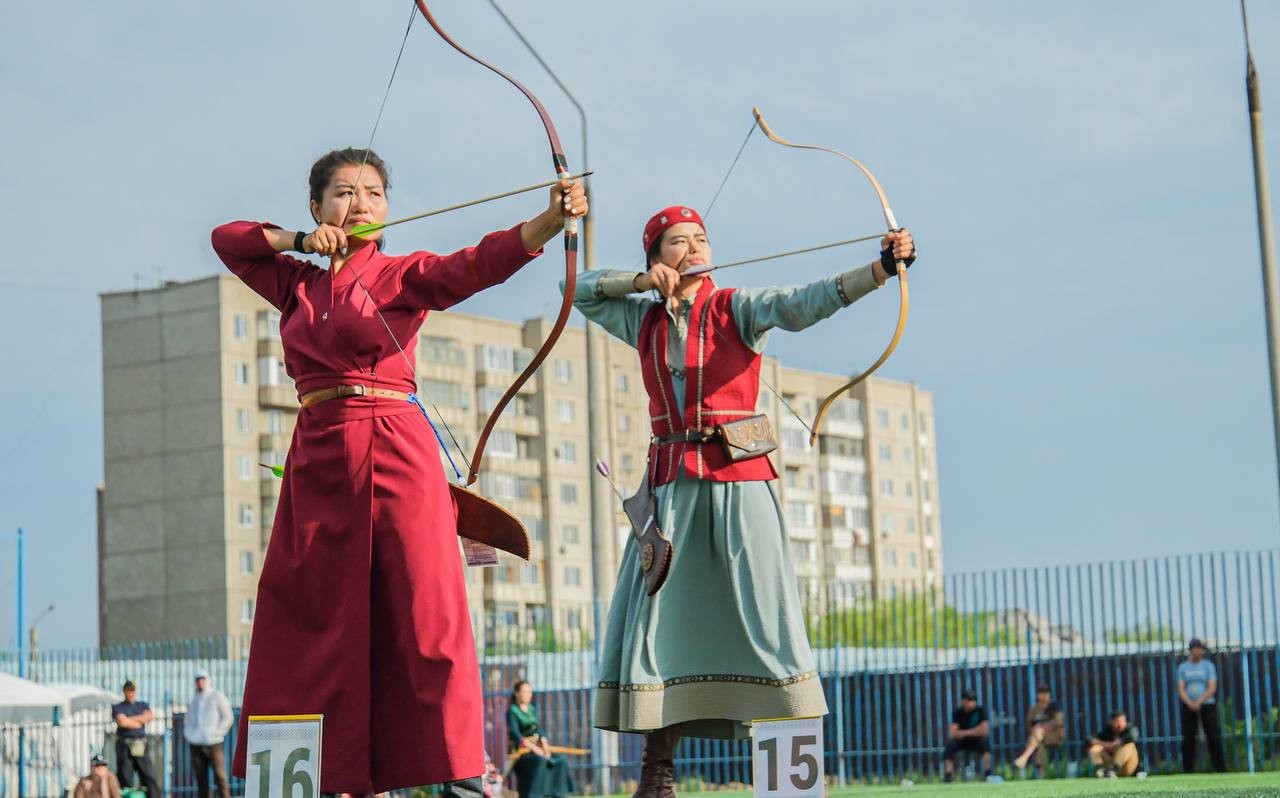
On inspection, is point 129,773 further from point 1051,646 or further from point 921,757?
point 1051,646

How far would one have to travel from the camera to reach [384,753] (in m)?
5.43

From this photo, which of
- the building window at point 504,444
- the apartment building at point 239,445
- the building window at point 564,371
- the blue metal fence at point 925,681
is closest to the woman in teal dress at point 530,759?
the blue metal fence at point 925,681

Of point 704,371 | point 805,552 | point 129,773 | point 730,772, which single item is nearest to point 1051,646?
point 730,772

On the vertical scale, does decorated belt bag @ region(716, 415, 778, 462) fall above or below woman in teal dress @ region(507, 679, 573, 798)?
above

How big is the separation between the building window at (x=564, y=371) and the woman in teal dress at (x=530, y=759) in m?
71.0

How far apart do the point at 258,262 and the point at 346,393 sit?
663 millimetres

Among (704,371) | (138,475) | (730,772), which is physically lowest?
(730,772)

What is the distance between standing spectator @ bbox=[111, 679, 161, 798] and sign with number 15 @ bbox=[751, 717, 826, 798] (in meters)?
15.3

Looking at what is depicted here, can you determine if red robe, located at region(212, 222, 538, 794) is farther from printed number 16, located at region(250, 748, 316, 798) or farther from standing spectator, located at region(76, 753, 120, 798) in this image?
standing spectator, located at region(76, 753, 120, 798)

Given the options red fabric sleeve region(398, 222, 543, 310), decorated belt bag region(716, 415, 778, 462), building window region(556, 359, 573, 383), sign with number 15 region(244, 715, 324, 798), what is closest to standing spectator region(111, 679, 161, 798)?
decorated belt bag region(716, 415, 778, 462)

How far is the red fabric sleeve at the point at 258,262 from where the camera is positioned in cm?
589

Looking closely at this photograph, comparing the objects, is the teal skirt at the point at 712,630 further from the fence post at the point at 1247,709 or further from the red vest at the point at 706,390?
the fence post at the point at 1247,709

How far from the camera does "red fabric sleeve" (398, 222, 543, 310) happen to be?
5434mm

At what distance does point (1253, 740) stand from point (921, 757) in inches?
171
